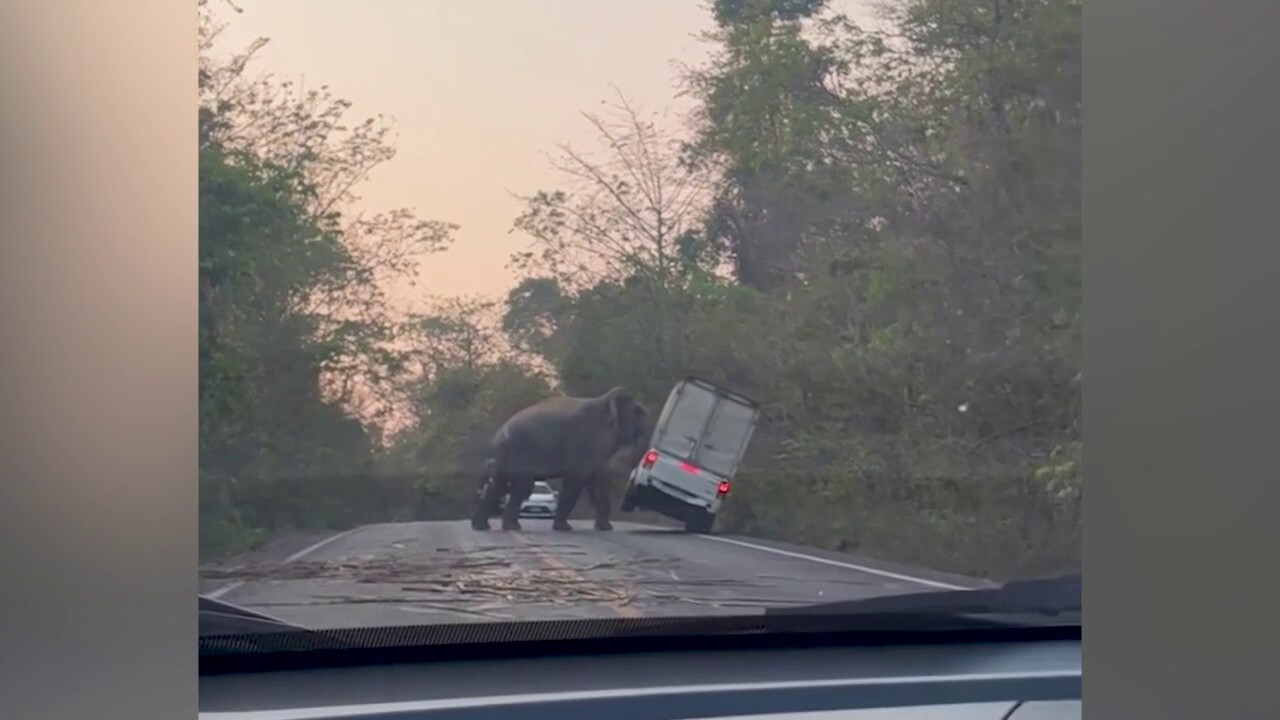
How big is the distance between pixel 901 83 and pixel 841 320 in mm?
1030

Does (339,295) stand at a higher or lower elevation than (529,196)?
lower

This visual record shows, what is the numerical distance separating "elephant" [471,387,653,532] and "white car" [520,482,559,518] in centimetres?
2

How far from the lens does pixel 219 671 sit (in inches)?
105

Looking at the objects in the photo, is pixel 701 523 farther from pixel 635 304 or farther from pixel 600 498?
pixel 635 304

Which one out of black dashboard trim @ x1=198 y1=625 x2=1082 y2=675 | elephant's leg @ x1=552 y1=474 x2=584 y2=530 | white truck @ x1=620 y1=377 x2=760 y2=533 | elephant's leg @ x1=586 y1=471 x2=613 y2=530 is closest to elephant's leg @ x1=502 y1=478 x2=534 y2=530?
elephant's leg @ x1=552 y1=474 x2=584 y2=530

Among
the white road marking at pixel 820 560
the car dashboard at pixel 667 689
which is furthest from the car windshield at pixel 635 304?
the car dashboard at pixel 667 689

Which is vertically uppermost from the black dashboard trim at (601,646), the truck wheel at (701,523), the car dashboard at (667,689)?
the truck wheel at (701,523)

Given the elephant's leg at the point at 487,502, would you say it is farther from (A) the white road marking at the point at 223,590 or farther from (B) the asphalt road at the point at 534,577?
(A) the white road marking at the point at 223,590

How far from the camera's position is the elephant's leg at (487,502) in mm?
3968
